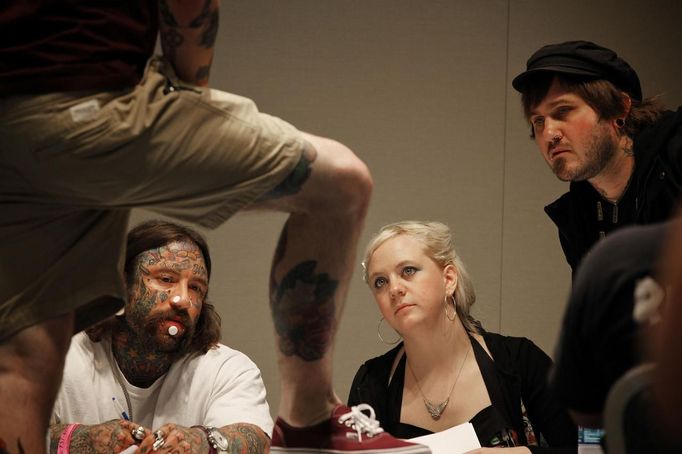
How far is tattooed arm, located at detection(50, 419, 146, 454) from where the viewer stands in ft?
7.66

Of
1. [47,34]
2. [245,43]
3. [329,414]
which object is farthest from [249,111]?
[245,43]

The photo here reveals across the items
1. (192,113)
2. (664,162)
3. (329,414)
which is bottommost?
(329,414)

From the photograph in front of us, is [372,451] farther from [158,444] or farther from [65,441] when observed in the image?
[65,441]

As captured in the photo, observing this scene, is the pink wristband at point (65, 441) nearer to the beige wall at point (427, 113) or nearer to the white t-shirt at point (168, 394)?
the white t-shirt at point (168, 394)

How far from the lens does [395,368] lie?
3102 mm

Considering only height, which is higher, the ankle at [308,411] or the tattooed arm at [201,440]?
the ankle at [308,411]

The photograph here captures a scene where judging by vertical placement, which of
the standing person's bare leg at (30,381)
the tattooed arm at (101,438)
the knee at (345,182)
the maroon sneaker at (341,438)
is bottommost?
the tattooed arm at (101,438)

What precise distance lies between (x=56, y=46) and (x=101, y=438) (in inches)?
51.3

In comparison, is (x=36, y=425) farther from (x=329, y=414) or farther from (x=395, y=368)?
(x=395, y=368)

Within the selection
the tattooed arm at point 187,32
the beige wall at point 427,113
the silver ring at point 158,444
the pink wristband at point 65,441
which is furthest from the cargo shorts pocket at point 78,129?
the beige wall at point 427,113

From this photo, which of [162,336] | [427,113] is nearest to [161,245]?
[162,336]

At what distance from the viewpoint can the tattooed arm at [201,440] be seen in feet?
7.50

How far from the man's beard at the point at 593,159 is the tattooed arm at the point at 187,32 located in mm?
1647

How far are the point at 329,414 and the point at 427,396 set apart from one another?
4.57 feet
